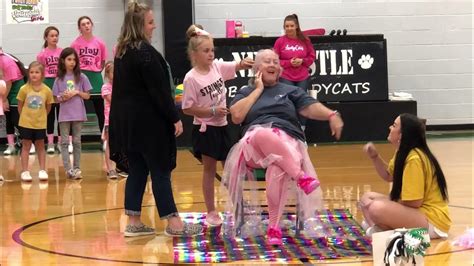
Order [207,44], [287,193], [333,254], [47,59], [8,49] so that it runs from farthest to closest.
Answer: [8,49] → [47,59] → [207,44] → [287,193] → [333,254]

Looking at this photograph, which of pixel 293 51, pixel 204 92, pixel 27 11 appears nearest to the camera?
A: pixel 204 92

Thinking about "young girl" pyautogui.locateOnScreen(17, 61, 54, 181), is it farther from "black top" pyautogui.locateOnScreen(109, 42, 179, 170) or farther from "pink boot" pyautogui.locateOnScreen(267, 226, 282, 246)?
"pink boot" pyautogui.locateOnScreen(267, 226, 282, 246)

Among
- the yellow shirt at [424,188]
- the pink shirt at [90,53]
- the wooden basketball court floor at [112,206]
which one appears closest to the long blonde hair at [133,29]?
the wooden basketball court floor at [112,206]

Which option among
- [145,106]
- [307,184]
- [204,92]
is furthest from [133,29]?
[307,184]

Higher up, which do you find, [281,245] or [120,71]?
[120,71]

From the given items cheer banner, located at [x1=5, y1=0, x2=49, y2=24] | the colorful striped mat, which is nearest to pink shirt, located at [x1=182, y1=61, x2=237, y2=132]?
the colorful striped mat

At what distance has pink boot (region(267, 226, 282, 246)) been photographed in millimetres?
5266

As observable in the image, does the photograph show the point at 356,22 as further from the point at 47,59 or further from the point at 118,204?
the point at 118,204

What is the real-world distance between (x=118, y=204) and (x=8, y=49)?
5.69 metres

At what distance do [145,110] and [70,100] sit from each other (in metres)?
3.42

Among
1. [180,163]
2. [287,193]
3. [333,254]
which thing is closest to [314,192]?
[287,193]

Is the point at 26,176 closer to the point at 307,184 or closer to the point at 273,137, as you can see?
the point at 273,137

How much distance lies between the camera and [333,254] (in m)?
4.96

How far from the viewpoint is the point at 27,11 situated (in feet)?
39.3
